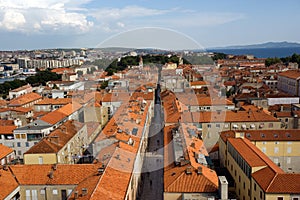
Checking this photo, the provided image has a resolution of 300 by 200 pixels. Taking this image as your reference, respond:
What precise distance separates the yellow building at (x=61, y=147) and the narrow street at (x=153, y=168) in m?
4.38

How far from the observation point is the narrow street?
53.0 ft

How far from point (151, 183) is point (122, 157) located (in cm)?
339

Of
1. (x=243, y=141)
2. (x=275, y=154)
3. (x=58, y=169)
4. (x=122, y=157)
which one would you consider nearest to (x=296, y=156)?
(x=275, y=154)

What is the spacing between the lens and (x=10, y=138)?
22.0 m

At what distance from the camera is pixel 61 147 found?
18.2m

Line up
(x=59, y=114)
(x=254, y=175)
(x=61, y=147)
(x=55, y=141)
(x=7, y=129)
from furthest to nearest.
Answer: (x=59, y=114) → (x=7, y=129) → (x=55, y=141) → (x=61, y=147) → (x=254, y=175)

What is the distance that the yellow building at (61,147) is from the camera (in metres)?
17.4

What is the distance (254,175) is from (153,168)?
7201 mm

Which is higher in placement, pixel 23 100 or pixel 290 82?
pixel 290 82

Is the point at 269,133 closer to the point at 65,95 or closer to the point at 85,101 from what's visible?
the point at 85,101

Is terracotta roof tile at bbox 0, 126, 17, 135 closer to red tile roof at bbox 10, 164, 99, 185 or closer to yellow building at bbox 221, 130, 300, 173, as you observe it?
red tile roof at bbox 10, 164, 99, 185

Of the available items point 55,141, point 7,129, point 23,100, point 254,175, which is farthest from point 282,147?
point 23,100

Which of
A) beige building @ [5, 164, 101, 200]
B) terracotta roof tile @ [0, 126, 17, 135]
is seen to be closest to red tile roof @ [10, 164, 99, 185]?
beige building @ [5, 164, 101, 200]

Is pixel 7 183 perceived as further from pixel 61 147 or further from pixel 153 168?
pixel 153 168
